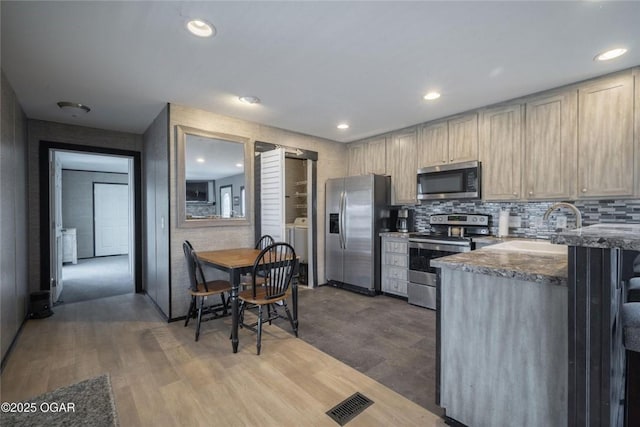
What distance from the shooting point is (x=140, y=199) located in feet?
14.8

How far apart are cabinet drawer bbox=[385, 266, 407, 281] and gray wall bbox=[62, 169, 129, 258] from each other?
25.8 feet

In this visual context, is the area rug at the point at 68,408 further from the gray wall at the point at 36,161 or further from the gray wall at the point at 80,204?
the gray wall at the point at 80,204

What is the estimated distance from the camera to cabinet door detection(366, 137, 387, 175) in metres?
4.56

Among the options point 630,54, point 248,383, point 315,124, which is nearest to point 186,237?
point 248,383

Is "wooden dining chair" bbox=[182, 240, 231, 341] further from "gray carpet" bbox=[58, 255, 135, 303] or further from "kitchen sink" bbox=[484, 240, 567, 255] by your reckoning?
"kitchen sink" bbox=[484, 240, 567, 255]

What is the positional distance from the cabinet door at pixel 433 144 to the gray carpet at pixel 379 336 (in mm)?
1998

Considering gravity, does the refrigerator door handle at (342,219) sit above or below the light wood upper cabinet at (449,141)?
below

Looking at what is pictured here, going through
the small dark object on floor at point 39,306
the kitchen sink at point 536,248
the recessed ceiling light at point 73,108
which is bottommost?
the small dark object on floor at point 39,306

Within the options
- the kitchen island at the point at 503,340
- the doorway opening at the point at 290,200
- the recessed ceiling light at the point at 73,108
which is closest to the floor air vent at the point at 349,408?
the kitchen island at the point at 503,340

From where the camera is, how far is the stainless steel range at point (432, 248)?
139 inches

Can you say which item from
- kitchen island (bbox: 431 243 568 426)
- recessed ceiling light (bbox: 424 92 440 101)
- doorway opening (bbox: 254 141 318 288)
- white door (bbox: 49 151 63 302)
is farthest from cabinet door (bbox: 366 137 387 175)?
white door (bbox: 49 151 63 302)

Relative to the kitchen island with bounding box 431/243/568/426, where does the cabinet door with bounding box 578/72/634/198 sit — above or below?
above

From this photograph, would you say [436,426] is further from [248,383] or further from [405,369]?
[248,383]

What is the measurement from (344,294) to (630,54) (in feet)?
12.7
